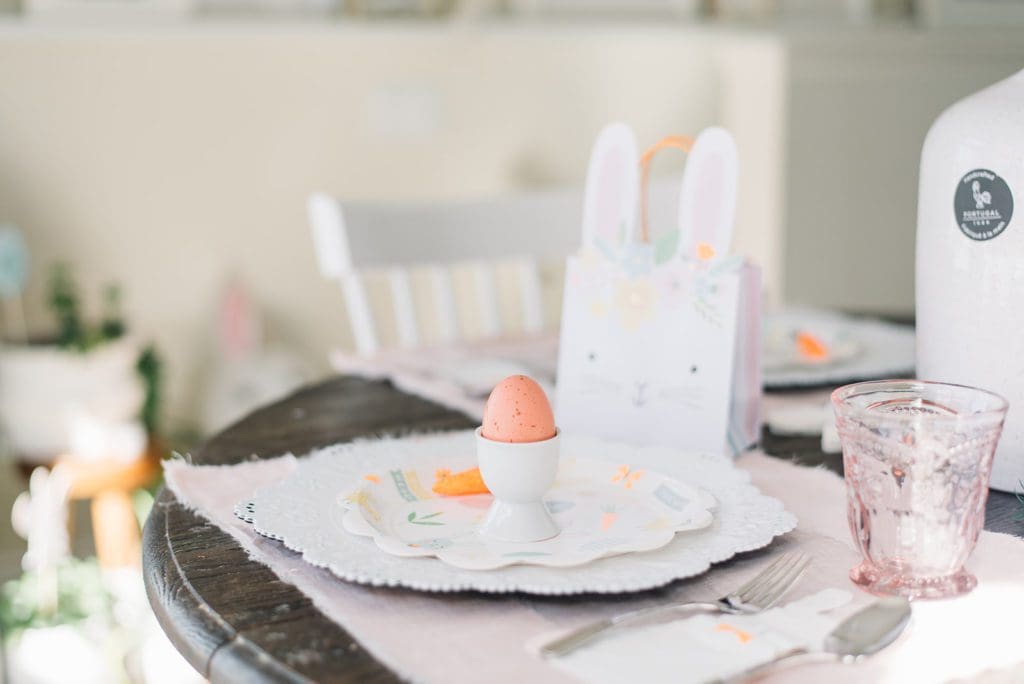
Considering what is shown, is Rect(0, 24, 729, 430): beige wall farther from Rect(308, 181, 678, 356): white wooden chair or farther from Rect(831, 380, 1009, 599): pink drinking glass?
Rect(831, 380, 1009, 599): pink drinking glass

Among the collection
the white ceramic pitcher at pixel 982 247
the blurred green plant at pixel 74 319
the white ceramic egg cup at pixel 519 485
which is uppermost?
the white ceramic pitcher at pixel 982 247

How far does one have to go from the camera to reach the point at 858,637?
1.84 ft

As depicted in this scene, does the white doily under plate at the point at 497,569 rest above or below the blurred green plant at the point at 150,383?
above

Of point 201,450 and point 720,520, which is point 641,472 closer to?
point 720,520

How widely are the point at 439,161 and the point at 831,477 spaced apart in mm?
2127

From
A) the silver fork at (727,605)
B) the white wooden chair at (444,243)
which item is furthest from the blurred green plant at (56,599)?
the silver fork at (727,605)

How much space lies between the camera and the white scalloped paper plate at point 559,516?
64 centimetres

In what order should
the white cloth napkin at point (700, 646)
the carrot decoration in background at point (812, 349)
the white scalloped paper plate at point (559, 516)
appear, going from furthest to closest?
the carrot decoration in background at point (812, 349)
the white scalloped paper plate at point (559, 516)
the white cloth napkin at point (700, 646)

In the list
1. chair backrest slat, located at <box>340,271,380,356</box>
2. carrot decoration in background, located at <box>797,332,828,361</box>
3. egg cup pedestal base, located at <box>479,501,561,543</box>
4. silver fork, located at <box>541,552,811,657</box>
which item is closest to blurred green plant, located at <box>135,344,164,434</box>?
chair backrest slat, located at <box>340,271,380,356</box>

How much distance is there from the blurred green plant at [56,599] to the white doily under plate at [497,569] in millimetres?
1356

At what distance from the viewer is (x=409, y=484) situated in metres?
0.77

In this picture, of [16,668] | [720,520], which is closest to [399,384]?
[720,520]

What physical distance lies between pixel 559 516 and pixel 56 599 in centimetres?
158

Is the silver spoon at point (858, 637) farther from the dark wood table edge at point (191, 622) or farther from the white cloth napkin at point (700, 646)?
the dark wood table edge at point (191, 622)
